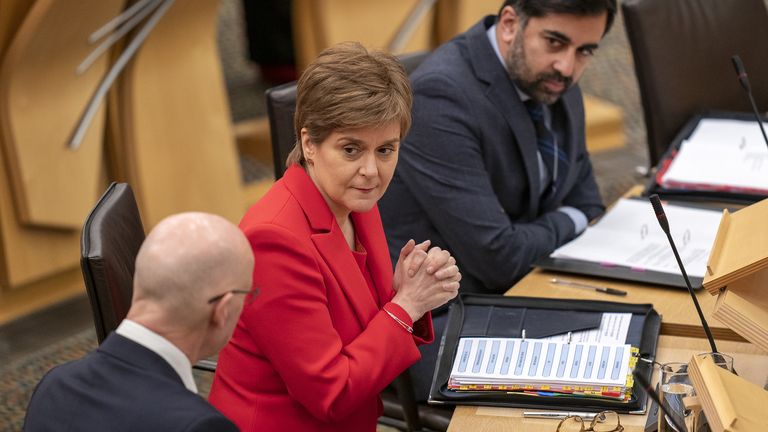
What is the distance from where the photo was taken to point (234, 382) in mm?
1875

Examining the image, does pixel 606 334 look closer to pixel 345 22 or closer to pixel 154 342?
pixel 154 342

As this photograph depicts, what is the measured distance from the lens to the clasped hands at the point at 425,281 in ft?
6.29

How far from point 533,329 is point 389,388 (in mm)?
534

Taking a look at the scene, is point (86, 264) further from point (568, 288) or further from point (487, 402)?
point (568, 288)

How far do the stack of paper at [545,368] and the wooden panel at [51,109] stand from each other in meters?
2.28

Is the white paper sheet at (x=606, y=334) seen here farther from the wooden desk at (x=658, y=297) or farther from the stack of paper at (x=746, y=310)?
the stack of paper at (x=746, y=310)

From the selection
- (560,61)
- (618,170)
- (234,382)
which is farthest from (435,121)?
(618,170)

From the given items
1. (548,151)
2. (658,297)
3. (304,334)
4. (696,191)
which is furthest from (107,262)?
(696,191)

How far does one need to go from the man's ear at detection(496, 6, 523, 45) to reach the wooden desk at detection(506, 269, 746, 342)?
60 cm

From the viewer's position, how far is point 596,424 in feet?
5.83

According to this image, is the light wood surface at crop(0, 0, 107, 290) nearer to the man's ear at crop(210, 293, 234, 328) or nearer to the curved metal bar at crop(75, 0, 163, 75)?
the curved metal bar at crop(75, 0, 163, 75)

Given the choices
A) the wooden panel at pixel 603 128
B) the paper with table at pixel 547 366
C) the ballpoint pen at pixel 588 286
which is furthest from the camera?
the wooden panel at pixel 603 128

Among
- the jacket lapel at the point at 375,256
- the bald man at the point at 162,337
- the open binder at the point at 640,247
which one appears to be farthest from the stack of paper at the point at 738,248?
the bald man at the point at 162,337

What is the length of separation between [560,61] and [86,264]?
1288 mm
